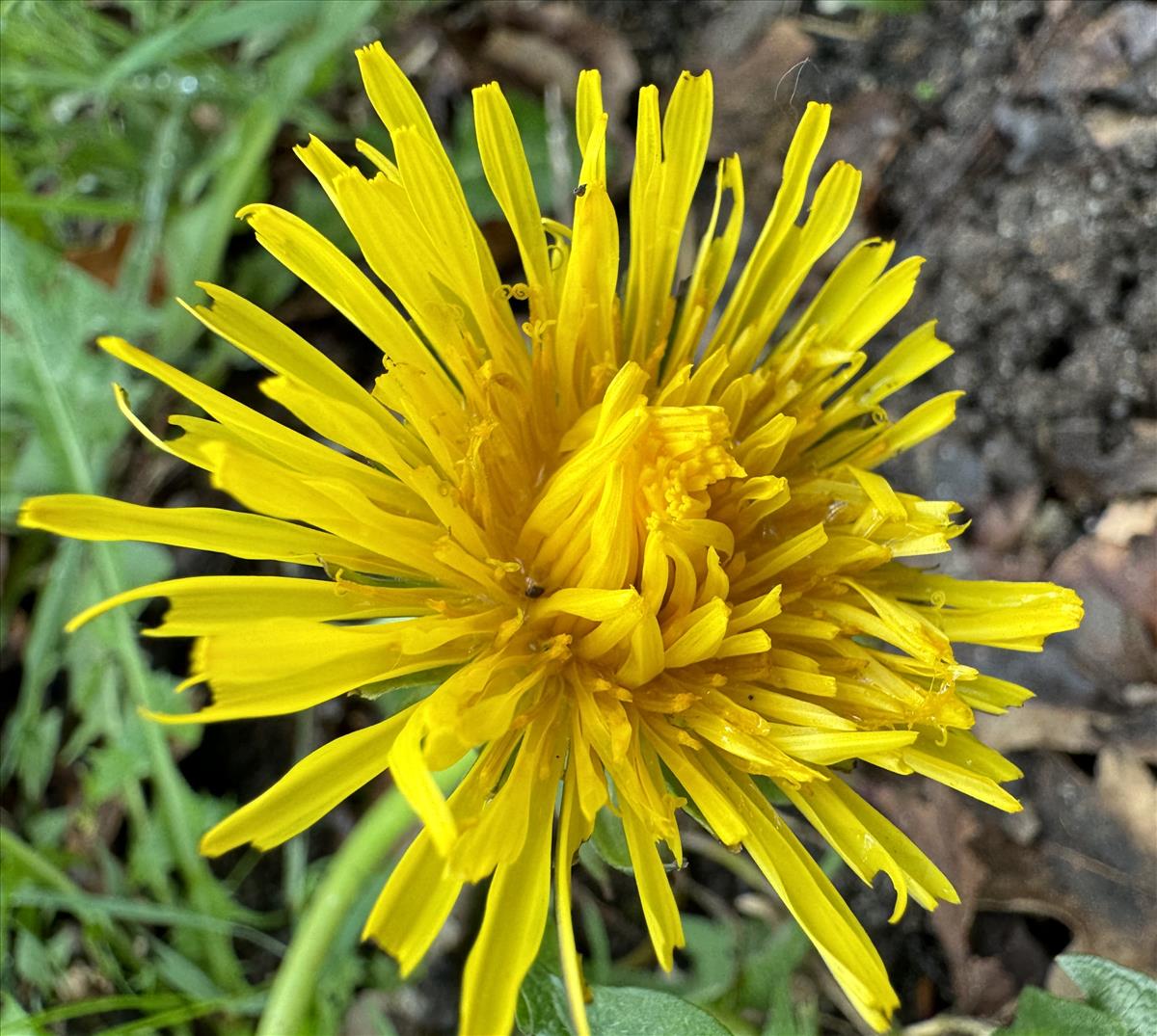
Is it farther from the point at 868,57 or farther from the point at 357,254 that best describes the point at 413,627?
the point at 868,57

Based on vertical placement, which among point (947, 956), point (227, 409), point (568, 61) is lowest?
point (947, 956)

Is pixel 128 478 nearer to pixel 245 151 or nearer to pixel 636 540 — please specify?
pixel 245 151

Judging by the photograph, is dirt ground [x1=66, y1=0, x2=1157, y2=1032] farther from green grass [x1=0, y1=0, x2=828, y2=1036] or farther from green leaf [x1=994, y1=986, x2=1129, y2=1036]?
green leaf [x1=994, y1=986, x2=1129, y2=1036]

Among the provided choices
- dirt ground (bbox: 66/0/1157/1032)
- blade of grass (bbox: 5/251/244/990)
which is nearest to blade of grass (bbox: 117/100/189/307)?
blade of grass (bbox: 5/251/244/990)

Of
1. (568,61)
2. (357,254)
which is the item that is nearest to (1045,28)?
(568,61)

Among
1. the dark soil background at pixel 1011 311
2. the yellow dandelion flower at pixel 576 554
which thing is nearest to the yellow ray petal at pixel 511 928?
the yellow dandelion flower at pixel 576 554

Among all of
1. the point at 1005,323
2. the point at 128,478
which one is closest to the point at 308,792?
the point at 128,478

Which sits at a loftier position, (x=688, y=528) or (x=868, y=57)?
(x=868, y=57)
